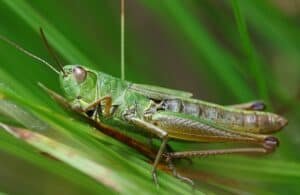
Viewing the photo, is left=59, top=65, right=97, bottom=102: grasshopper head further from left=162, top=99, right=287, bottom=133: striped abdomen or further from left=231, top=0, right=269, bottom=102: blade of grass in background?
left=231, top=0, right=269, bottom=102: blade of grass in background

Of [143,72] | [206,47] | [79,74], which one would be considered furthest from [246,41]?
[143,72]

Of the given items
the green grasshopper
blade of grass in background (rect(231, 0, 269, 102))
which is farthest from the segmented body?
blade of grass in background (rect(231, 0, 269, 102))

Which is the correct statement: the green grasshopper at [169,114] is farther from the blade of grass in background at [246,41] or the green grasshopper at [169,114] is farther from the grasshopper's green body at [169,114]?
the blade of grass in background at [246,41]

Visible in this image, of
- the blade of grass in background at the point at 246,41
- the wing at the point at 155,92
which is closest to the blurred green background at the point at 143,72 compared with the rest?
the blade of grass in background at the point at 246,41

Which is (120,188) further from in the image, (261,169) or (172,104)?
(172,104)

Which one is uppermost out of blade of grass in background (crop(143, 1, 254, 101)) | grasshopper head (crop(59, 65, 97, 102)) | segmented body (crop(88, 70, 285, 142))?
blade of grass in background (crop(143, 1, 254, 101))

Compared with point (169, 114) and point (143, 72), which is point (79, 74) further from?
point (143, 72)
